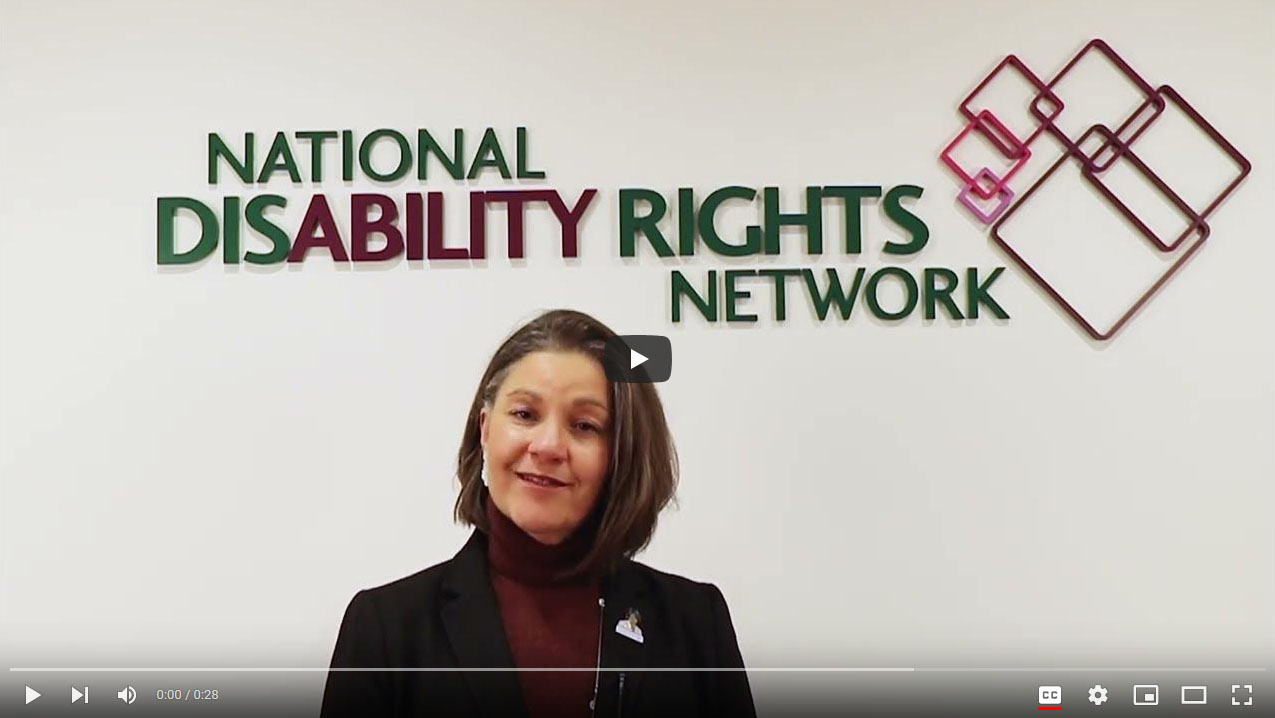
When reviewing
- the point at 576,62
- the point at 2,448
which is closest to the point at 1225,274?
the point at 576,62

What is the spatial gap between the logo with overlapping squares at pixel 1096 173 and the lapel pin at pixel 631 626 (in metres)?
1.12

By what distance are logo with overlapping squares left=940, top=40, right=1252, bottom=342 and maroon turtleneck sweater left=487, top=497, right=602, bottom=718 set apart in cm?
115

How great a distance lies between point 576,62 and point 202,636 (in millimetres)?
1500

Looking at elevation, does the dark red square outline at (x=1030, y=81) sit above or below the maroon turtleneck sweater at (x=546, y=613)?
above

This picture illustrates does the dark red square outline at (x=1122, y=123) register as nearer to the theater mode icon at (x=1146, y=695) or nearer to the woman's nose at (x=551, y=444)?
the theater mode icon at (x=1146, y=695)

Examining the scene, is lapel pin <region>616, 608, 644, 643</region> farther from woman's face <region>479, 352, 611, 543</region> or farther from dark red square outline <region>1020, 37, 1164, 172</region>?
dark red square outline <region>1020, 37, 1164, 172</region>

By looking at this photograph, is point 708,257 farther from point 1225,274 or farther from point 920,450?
point 1225,274

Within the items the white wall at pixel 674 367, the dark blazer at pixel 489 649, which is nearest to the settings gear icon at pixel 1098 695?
the white wall at pixel 674 367

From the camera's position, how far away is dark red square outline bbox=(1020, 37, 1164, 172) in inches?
101

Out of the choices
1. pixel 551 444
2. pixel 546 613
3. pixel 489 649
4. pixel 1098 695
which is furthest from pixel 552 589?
pixel 1098 695

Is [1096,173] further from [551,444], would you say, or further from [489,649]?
[489,649]

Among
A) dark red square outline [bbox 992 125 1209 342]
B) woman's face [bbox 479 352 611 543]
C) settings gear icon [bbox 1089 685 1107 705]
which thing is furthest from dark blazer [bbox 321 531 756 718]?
dark red square outline [bbox 992 125 1209 342]

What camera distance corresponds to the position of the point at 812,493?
8.41ft

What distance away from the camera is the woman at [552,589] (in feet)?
8.32
